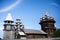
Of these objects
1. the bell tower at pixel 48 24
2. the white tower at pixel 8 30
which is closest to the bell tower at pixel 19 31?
the white tower at pixel 8 30

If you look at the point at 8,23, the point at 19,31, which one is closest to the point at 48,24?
the point at 19,31

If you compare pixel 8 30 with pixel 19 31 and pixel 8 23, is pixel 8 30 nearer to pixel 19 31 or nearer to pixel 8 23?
pixel 8 23

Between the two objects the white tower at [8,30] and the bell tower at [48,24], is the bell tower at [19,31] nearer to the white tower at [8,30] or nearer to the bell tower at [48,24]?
the white tower at [8,30]

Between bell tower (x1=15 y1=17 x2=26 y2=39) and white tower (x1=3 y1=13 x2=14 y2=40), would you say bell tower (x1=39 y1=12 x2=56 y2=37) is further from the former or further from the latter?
white tower (x1=3 y1=13 x2=14 y2=40)

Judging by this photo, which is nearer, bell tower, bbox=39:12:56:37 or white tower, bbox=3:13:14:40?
white tower, bbox=3:13:14:40

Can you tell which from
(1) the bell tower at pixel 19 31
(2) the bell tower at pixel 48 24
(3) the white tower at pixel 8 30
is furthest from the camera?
(2) the bell tower at pixel 48 24

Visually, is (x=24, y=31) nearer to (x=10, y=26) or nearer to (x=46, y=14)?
(x=10, y=26)

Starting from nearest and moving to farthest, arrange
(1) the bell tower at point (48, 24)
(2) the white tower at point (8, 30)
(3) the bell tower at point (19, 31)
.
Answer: (2) the white tower at point (8, 30) → (3) the bell tower at point (19, 31) → (1) the bell tower at point (48, 24)

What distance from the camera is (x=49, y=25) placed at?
2230 cm

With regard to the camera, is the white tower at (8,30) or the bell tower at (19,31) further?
the bell tower at (19,31)

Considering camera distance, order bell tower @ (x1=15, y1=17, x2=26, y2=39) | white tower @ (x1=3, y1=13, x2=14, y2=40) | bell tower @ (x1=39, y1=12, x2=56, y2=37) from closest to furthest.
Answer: white tower @ (x1=3, y1=13, x2=14, y2=40) → bell tower @ (x1=15, y1=17, x2=26, y2=39) → bell tower @ (x1=39, y1=12, x2=56, y2=37)

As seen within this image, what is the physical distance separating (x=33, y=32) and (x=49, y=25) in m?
3.19

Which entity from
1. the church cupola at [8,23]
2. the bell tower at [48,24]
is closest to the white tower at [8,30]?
the church cupola at [8,23]

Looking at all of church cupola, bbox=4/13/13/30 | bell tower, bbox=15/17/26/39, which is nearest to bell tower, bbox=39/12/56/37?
bell tower, bbox=15/17/26/39
